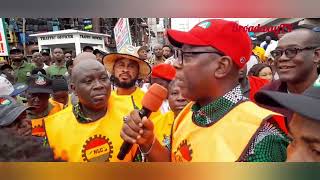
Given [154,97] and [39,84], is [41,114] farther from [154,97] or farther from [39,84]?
[154,97]

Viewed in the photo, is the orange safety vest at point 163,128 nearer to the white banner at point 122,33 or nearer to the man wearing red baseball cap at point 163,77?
the man wearing red baseball cap at point 163,77

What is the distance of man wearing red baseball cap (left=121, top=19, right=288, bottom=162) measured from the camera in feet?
3.72

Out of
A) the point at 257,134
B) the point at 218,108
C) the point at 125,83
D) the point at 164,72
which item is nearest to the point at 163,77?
the point at 164,72

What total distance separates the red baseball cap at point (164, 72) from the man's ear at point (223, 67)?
214mm

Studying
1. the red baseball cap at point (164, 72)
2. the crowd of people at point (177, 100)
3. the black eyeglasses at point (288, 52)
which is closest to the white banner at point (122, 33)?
the crowd of people at point (177, 100)

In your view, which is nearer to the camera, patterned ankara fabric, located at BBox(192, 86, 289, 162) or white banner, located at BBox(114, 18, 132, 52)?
patterned ankara fabric, located at BBox(192, 86, 289, 162)

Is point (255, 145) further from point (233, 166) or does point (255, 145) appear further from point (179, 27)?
point (179, 27)

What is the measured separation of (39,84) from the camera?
1448 mm

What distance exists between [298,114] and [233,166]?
0.25 meters

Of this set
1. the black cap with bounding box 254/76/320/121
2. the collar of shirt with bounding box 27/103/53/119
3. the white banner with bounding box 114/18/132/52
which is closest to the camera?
the black cap with bounding box 254/76/320/121

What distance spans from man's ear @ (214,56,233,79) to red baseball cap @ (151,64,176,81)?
0.70 feet

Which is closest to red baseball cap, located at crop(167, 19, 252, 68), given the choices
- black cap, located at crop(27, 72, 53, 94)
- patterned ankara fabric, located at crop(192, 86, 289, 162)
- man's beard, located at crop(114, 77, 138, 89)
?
patterned ankara fabric, located at crop(192, 86, 289, 162)

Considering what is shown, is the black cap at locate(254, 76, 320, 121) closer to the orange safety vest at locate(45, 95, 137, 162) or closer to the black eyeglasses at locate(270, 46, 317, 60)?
the black eyeglasses at locate(270, 46, 317, 60)

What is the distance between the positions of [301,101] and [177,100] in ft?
1.40
